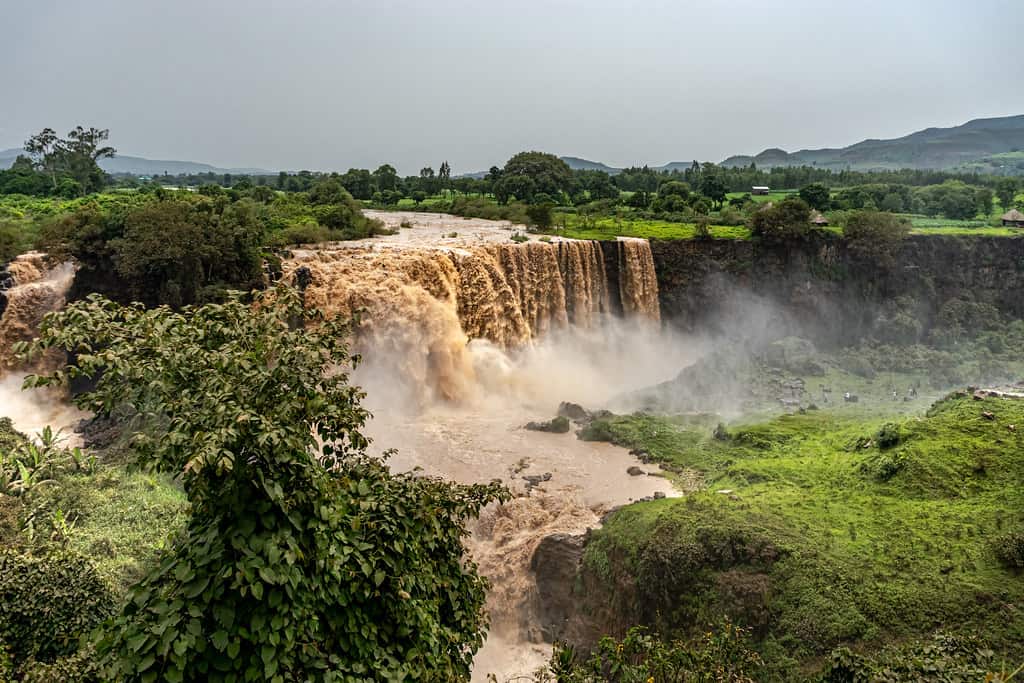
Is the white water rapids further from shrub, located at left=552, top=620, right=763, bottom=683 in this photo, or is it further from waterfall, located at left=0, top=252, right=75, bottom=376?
shrub, located at left=552, top=620, right=763, bottom=683

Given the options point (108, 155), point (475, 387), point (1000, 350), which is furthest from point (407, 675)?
point (108, 155)

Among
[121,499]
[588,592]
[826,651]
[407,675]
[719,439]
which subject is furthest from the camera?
[719,439]

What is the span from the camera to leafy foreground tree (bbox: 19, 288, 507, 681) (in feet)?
13.8

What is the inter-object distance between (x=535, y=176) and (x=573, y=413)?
1397 inches

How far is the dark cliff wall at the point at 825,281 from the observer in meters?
32.8

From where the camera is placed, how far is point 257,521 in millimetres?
4410

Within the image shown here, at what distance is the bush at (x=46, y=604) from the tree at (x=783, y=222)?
30833 mm

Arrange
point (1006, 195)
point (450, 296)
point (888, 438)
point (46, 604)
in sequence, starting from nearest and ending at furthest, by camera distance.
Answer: point (46, 604), point (888, 438), point (450, 296), point (1006, 195)

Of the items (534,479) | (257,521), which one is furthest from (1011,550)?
(257,521)

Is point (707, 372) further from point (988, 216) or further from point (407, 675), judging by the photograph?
point (988, 216)

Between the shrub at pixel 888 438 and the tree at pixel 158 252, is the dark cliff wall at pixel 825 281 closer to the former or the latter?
the shrub at pixel 888 438

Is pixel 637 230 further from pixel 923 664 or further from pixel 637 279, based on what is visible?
pixel 923 664

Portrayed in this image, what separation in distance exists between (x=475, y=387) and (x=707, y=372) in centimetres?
893

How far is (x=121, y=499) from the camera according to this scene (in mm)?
14078
